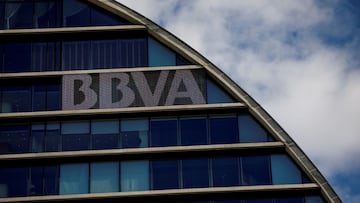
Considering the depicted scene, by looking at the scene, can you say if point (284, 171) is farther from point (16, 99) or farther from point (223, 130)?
point (16, 99)

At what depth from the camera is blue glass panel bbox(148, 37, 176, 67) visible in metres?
70.2

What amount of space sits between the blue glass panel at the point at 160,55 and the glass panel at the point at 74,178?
7982mm

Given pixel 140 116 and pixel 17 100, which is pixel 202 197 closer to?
pixel 140 116

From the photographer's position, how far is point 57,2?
72.2 metres

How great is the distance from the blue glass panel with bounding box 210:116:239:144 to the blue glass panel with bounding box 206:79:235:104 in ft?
3.54

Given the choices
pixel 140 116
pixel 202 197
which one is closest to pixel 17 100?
pixel 140 116

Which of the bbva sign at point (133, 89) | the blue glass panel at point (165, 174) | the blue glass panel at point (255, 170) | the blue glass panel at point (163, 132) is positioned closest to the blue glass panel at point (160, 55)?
the bbva sign at point (133, 89)

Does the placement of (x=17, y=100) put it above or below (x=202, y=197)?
above

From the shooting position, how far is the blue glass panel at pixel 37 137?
2709 inches

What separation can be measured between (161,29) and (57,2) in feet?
23.6

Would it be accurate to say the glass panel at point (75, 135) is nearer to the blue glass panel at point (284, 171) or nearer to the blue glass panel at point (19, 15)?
the blue glass panel at point (19, 15)

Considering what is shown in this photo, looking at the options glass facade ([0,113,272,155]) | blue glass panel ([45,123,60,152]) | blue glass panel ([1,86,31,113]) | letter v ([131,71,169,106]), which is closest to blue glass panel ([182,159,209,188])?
glass facade ([0,113,272,155])

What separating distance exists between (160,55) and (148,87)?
2296mm

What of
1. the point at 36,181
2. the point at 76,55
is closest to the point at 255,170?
the point at 36,181
